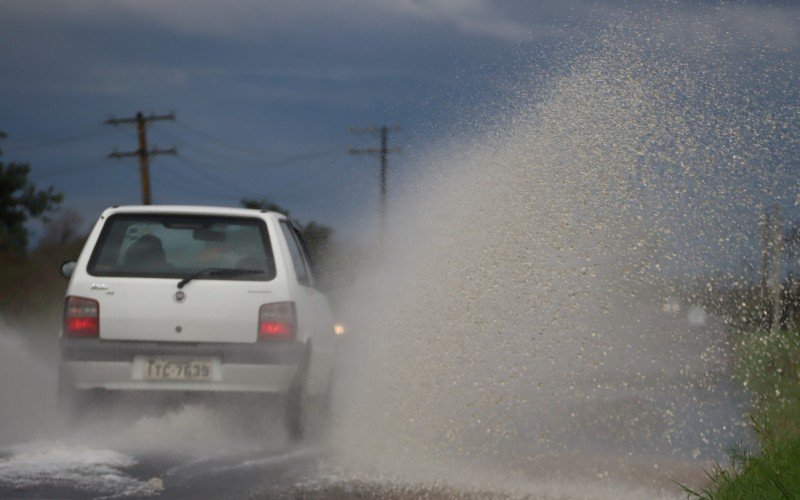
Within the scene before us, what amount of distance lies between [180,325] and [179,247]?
2.53ft

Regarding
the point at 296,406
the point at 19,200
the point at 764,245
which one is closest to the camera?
the point at 296,406

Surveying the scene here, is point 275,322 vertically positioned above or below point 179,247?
below

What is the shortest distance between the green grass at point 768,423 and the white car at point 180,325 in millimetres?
3110

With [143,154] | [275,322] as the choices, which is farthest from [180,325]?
[143,154]

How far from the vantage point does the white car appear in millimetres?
9484

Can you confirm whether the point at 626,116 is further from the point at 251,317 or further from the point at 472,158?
the point at 251,317

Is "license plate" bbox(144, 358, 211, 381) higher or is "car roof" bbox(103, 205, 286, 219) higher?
"car roof" bbox(103, 205, 286, 219)

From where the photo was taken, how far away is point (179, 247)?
33.1ft

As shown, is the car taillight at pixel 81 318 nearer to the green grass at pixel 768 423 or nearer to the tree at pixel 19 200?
the green grass at pixel 768 423

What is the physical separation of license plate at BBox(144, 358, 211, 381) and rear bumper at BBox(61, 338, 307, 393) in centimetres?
3

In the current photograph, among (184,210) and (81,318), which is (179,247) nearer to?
(184,210)

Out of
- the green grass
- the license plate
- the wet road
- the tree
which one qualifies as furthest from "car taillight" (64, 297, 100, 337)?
the tree

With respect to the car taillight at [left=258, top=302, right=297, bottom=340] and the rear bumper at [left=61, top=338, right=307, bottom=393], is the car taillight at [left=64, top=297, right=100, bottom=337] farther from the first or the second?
the car taillight at [left=258, top=302, right=297, bottom=340]

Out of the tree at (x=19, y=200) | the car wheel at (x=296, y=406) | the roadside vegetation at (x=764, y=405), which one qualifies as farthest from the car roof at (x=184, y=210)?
the tree at (x=19, y=200)
